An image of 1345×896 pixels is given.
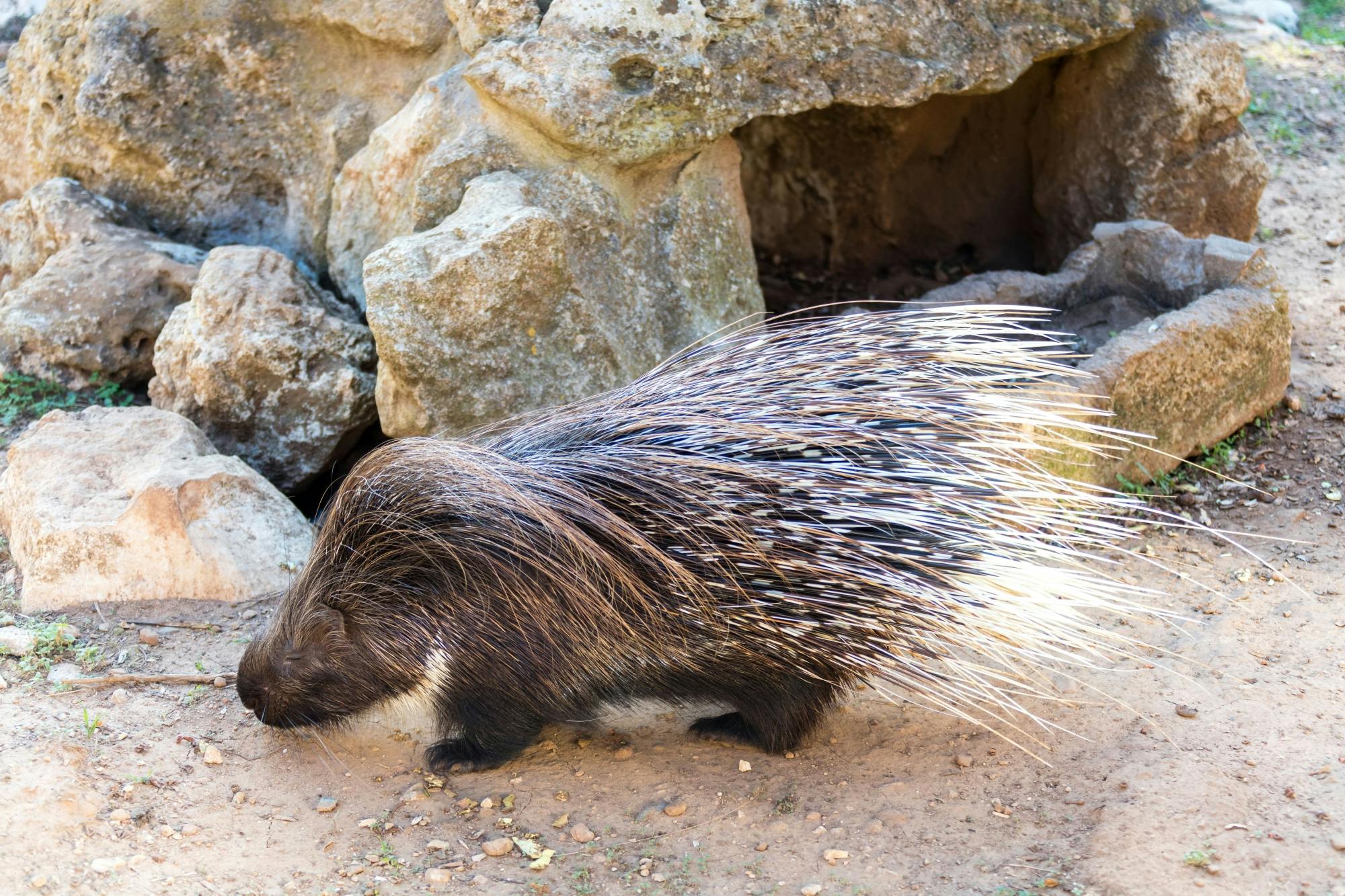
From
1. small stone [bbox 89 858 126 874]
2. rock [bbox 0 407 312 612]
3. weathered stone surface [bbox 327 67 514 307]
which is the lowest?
small stone [bbox 89 858 126 874]

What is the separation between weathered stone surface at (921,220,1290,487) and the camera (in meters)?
3.48

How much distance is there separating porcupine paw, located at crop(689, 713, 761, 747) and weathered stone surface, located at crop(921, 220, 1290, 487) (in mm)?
1240

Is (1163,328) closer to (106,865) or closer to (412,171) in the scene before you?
(412,171)

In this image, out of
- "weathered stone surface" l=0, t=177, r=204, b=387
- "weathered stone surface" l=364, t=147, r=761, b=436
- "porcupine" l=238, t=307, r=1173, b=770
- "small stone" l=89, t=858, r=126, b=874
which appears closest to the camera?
"small stone" l=89, t=858, r=126, b=874

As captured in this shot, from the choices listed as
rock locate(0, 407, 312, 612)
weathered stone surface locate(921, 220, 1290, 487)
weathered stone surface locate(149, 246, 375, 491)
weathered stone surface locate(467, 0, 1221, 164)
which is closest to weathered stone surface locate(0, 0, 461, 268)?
weathered stone surface locate(149, 246, 375, 491)

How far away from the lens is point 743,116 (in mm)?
3602

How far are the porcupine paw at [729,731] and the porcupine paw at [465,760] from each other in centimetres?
47

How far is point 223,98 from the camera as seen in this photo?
14.1 ft

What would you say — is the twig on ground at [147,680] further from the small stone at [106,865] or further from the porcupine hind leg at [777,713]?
the porcupine hind leg at [777,713]

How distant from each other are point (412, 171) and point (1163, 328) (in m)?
2.40

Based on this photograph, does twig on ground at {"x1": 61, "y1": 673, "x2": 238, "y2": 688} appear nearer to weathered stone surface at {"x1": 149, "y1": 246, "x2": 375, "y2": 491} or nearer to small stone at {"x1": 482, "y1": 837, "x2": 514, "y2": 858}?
small stone at {"x1": 482, "y1": 837, "x2": 514, "y2": 858}

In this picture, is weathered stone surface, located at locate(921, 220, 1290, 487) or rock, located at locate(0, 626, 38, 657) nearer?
rock, located at locate(0, 626, 38, 657)

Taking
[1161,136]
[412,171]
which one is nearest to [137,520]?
[412,171]

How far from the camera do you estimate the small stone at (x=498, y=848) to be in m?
2.39
